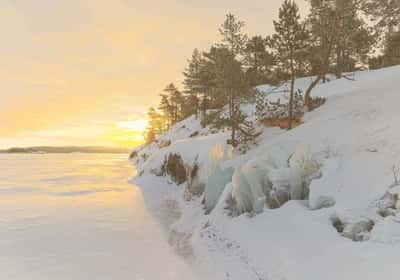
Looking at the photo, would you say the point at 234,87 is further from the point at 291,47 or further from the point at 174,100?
the point at 174,100

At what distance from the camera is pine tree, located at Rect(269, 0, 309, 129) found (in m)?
13.8

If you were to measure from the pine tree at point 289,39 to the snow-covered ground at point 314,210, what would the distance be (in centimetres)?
358

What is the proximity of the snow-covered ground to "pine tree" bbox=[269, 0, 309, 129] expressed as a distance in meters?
3.58

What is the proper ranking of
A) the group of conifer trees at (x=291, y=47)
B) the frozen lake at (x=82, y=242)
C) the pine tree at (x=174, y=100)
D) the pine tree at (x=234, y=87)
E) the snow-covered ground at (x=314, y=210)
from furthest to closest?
the pine tree at (x=174, y=100), the pine tree at (x=234, y=87), the group of conifer trees at (x=291, y=47), the frozen lake at (x=82, y=242), the snow-covered ground at (x=314, y=210)

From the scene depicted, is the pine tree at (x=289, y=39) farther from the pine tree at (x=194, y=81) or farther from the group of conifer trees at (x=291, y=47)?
the pine tree at (x=194, y=81)

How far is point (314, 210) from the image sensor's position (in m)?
7.34

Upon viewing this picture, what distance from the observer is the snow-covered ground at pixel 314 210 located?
559 centimetres

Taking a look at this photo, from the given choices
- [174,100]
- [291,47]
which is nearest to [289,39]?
[291,47]

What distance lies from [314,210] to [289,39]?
10106mm

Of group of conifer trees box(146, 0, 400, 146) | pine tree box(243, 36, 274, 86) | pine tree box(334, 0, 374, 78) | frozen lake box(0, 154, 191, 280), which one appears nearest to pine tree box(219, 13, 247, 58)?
group of conifer trees box(146, 0, 400, 146)

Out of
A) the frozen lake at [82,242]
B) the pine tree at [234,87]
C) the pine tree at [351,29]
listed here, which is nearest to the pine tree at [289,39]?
the pine tree at [351,29]

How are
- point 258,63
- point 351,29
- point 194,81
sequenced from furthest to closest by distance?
point 194,81 → point 258,63 → point 351,29

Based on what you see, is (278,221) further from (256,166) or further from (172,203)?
(172,203)

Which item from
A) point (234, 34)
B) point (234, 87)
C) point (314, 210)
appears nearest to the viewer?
point (314, 210)
